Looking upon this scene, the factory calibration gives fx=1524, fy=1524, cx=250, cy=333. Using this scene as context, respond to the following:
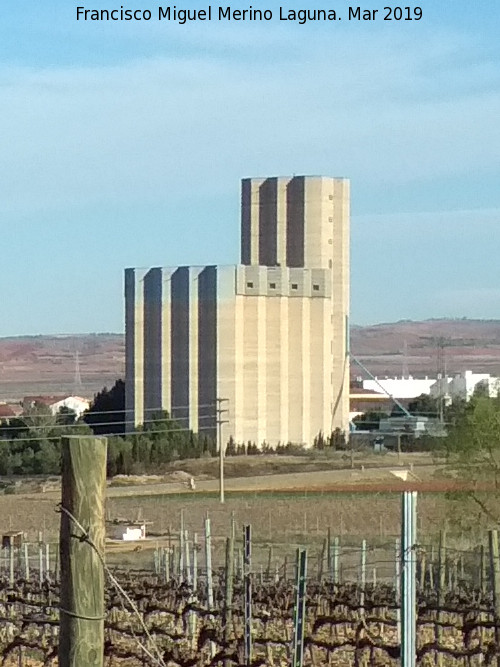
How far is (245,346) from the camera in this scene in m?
78.6

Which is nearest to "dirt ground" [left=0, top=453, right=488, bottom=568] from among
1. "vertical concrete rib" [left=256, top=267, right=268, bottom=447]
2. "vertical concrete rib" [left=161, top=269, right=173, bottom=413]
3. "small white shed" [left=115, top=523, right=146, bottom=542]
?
"small white shed" [left=115, top=523, right=146, bottom=542]

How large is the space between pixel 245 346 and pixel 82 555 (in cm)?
7397

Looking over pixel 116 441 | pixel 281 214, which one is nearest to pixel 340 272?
pixel 281 214

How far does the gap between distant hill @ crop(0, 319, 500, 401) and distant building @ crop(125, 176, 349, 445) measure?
56950mm

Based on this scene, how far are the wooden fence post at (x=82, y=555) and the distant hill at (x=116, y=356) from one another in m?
134

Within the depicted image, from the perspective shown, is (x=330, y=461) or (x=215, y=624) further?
(x=330, y=461)

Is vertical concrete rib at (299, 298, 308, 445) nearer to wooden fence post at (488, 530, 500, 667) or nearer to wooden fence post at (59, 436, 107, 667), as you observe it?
wooden fence post at (488, 530, 500, 667)

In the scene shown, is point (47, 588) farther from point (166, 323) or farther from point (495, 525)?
point (166, 323)

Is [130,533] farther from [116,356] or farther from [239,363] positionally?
[116,356]

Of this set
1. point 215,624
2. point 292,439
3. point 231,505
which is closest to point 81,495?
point 215,624

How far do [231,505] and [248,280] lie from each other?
3383 cm

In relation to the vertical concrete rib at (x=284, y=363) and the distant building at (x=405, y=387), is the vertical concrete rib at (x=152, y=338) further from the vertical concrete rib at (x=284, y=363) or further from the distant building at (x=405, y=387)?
the distant building at (x=405, y=387)

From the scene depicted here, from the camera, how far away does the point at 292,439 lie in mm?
78062

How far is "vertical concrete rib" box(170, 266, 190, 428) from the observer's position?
77.3 m
